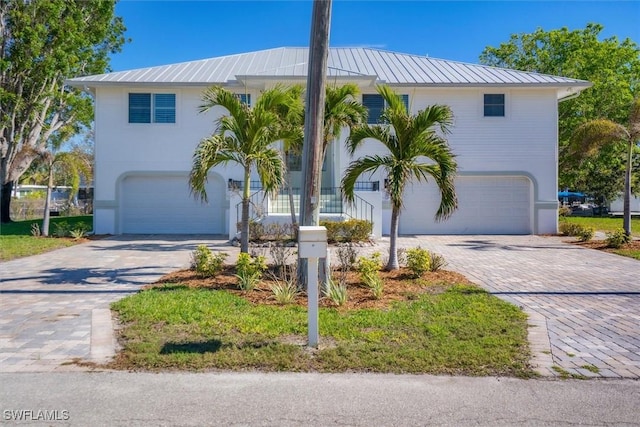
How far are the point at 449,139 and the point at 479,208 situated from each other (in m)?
2.98

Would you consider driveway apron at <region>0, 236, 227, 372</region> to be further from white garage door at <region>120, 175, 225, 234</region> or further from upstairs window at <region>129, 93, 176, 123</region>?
upstairs window at <region>129, 93, 176, 123</region>

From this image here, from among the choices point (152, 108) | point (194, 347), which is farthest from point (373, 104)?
point (194, 347)

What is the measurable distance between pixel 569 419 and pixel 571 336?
86.9 inches

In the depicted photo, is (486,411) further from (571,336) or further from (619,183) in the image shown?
(619,183)

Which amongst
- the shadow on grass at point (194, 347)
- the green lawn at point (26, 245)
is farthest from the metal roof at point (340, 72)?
the shadow on grass at point (194, 347)

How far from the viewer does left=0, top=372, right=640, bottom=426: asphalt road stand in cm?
357

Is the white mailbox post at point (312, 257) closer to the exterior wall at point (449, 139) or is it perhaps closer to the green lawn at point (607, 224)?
the exterior wall at point (449, 139)

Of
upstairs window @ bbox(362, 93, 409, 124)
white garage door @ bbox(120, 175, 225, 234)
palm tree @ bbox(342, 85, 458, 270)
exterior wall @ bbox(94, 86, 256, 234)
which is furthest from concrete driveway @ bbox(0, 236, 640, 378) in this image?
upstairs window @ bbox(362, 93, 409, 124)

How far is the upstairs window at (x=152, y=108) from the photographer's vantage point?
56.9ft

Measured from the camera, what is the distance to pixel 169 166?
17.3 m

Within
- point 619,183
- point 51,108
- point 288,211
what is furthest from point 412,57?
point 51,108

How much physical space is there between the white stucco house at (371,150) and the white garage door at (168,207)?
4 centimetres

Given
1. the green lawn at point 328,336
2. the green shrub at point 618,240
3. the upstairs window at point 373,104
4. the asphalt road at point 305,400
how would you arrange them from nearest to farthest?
the asphalt road at point 305,400 < the green lawn at point 328,336 < the green shrub at point 618,240 < the upstairs window at point 373,104

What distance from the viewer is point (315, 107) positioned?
292 inches
